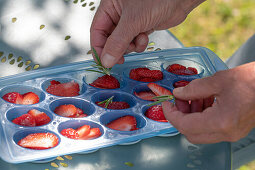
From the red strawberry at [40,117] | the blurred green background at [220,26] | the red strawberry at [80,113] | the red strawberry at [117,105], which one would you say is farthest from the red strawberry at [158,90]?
the blurred green background at [220,26]

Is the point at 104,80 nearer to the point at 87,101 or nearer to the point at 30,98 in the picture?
the point at 87,101

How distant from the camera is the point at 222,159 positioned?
143 cm

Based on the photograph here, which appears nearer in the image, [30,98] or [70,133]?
[70,133]

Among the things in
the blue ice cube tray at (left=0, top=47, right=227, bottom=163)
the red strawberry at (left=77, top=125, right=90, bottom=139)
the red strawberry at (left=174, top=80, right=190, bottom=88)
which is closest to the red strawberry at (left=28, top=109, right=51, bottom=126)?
the blue ice cube tray at (left=0, top=47, right=227, bottom=163)

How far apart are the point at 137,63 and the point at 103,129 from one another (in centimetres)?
50

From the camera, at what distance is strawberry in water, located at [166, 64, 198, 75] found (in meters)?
1.77

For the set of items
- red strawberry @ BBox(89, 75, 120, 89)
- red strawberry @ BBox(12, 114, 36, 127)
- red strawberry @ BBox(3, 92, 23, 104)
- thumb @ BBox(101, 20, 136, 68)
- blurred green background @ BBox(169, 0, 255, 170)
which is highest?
thumb @ BBox(101, 20, 136, 68)

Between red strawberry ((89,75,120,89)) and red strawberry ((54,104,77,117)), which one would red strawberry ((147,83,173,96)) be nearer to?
red strawberry ((89,75,120,89))

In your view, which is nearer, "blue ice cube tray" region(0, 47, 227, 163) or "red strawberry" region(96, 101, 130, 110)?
"blue ice cube tray" region(0, 47, 227, 163)

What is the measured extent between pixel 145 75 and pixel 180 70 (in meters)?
0.17

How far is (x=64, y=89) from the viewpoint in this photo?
5.18 ft

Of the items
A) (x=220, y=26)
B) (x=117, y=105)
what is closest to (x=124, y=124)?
(x=117, y=105)

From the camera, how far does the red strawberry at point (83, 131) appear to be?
1.38 metres

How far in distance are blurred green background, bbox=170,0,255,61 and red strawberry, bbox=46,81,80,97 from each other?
1.84 m
